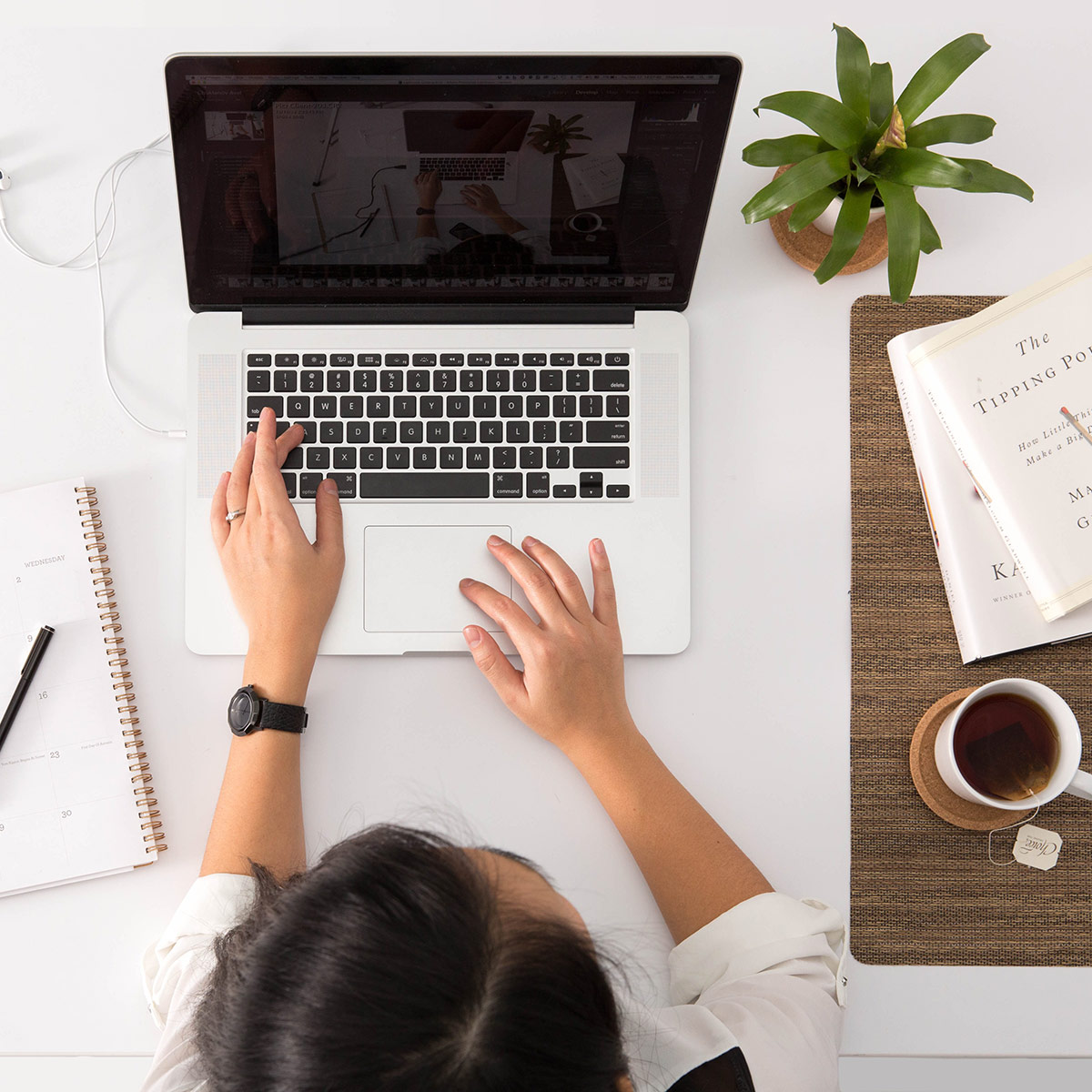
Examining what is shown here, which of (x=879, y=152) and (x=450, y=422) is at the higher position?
(x=879, y=152)

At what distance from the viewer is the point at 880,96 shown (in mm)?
696

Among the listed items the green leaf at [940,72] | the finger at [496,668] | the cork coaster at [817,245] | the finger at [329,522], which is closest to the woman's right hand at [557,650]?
the finger at [496,668]

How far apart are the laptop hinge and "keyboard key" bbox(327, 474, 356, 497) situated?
13 cm

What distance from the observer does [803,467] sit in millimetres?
809

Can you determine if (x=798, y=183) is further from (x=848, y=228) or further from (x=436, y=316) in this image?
(x=436, y=316)

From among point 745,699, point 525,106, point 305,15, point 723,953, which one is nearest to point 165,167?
point 305,15

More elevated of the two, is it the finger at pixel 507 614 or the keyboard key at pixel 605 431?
the keyboard key at pixel 605 431

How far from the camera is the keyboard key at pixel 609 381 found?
78 cm

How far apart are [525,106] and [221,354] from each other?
0.34 m

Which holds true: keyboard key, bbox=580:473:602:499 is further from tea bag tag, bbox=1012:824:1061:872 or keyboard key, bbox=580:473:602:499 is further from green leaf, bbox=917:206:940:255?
tea bag tag, bbox=1012:824:1061:872

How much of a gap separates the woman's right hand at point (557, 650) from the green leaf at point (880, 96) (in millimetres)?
403

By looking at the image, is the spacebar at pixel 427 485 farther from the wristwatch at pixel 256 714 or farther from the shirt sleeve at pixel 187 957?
the shirt sleeve at pixel 187 957

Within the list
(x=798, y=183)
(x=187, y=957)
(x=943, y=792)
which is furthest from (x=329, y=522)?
(x=943, y=792)

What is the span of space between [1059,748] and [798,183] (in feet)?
1.61
